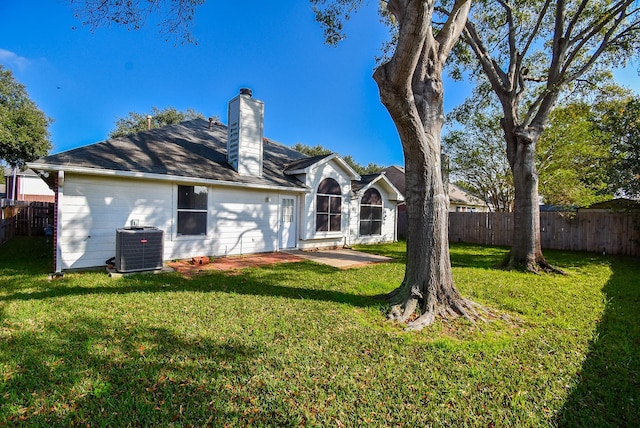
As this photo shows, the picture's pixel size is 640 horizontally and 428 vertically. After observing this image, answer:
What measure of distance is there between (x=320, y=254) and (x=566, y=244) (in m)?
11.2

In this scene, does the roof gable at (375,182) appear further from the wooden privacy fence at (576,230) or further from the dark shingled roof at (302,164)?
the wooden privacy fence at (576,230)

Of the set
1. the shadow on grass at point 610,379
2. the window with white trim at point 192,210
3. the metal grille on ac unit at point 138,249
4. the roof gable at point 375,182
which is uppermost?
the roof gable at point 375,182

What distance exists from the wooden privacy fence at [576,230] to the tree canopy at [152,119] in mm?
27967

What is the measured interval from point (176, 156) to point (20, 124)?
17243mm

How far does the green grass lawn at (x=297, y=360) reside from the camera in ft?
7.93

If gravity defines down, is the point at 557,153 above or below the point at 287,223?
above

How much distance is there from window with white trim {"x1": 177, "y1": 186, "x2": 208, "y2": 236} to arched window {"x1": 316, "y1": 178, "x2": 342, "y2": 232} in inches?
172

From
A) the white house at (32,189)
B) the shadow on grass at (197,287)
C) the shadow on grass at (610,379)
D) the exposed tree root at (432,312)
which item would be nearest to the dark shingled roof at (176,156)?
the shadow on grass at (197,287)

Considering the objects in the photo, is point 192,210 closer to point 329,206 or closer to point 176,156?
point 176,156

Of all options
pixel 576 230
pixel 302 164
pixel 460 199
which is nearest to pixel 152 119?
pixel 302 164

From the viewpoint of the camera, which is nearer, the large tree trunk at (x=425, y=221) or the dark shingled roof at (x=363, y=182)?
the large tree trunk at (x=425, y=221)

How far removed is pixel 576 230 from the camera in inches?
514

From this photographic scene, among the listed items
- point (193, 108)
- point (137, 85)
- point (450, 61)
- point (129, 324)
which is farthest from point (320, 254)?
point (193, 108)

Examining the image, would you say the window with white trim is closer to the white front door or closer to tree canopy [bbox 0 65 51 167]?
the white front door
